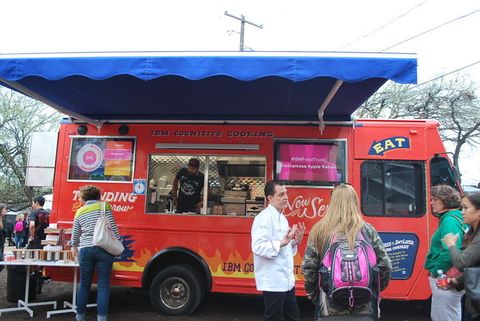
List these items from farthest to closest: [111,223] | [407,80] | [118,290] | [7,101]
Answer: [7,101] < [118,290] < [111,223] < [407,80]

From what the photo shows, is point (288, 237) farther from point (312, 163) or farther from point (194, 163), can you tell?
point (194, 163)

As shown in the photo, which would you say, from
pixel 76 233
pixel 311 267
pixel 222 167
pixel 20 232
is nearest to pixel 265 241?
pixel 311 267

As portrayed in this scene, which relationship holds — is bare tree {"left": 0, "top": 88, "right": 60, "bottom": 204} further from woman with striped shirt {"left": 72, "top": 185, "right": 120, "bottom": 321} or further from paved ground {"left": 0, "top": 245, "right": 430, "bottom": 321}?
woman with striped shirt {"left": 72, "top": 185, "right": 120, "bottom": 321}

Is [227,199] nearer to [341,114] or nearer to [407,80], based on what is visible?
[341,114]

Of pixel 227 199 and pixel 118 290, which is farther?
pixel 118 290

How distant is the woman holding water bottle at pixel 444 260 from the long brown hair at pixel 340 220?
1.03m

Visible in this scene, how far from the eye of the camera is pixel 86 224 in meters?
5.52

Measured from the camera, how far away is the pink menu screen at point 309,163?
20.0ft

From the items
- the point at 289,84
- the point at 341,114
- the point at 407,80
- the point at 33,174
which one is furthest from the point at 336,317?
the point at 33,174

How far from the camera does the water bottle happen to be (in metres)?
3.50

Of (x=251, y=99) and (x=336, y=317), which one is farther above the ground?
(x=251, y=99)

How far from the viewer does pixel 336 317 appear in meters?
2.98

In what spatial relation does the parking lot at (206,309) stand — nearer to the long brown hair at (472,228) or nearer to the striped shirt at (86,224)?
the striped shirt at (86,224)

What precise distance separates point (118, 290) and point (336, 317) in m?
5.83
